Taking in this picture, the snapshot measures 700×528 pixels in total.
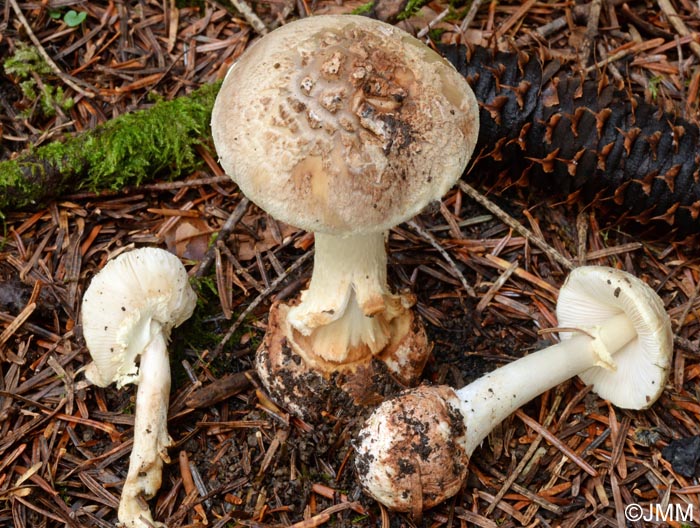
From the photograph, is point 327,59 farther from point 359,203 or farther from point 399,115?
point 359,203

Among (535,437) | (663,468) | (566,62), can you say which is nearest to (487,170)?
(566,62)

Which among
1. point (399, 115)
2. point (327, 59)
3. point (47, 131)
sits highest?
point (327, 59)

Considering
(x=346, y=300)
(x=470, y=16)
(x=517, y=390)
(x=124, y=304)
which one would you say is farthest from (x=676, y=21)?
(x=124, y=304)

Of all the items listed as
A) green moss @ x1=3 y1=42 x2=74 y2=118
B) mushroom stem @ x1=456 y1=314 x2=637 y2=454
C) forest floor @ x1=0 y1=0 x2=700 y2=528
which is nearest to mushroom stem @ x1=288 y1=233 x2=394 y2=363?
forest floor @ x1=0 y1=0 x2=700 y2=528

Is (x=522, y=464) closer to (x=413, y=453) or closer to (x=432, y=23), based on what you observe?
(x=413, y=453)

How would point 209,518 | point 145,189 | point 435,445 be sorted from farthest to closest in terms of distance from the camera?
point 145,189
point 209,518
point 435,445
